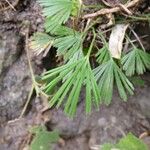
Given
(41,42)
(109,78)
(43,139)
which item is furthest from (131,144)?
(41,42)

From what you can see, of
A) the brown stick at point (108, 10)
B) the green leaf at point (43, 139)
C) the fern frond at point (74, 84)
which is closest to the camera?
the fern frond at point (74, 84)

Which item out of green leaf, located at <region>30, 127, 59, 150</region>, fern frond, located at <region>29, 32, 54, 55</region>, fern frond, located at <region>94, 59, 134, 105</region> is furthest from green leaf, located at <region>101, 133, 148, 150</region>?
fern frond, located at <region>29, 32, 54, 55</region>

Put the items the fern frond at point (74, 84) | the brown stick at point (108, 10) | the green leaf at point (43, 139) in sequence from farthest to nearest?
the green leaf at point (43, 139) < the brown stick at point (108, 10) < the fern frond at point (74, 84)

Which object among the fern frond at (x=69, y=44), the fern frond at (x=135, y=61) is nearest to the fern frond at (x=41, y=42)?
the fern frond at (x=69, y=44)

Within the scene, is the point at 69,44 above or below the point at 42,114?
above

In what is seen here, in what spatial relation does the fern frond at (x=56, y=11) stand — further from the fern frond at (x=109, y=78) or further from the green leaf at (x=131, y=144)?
the green leaf at (x=131, y=144)

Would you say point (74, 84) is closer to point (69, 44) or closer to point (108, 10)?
point (69, 44)

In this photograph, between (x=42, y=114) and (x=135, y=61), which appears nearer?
(x=135, y=61)
